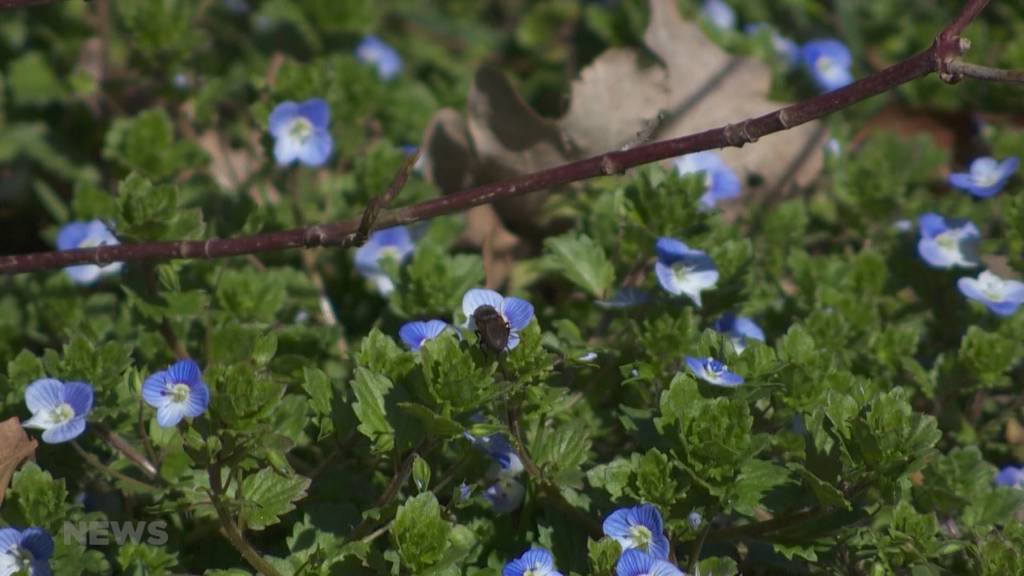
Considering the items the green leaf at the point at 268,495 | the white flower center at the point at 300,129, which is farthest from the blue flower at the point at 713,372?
the white flower center at the point at 300,129

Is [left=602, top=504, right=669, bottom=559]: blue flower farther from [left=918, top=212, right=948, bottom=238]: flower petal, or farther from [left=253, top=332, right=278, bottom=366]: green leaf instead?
[left=918, top=212, right=948, bottom=238]: flower petal

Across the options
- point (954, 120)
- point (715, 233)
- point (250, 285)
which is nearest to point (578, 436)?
point (715, 233)

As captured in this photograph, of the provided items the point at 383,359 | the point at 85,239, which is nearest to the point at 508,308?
the point at 383,359

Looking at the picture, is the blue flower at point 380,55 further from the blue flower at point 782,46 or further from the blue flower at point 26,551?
A: the blue flower at point 26,551

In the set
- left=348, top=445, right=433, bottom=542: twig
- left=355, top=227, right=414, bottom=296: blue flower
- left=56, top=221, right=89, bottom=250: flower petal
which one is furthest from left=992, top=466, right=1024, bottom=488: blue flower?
left=56, top=221, right=89, bottom=250: flower petal

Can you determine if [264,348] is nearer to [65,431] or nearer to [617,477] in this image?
[65,431]
